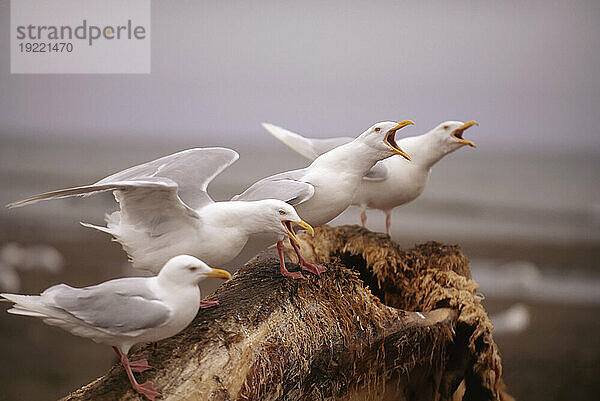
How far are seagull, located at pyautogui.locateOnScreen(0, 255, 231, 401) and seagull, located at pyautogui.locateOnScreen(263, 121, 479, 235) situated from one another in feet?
2.60

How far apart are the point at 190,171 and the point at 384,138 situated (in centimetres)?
48

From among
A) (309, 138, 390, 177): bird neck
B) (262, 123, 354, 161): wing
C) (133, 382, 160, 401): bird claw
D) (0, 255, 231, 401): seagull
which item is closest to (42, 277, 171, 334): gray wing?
(0, 255, 231, 401): seagull

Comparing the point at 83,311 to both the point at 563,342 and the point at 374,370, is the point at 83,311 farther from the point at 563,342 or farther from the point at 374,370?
the point at 563,342

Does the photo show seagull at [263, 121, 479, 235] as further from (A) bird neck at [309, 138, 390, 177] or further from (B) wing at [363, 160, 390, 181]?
(A) bird neck at [309, 138, 390, 177]

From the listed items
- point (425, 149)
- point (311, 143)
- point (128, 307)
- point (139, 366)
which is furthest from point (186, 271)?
point (425, 149)

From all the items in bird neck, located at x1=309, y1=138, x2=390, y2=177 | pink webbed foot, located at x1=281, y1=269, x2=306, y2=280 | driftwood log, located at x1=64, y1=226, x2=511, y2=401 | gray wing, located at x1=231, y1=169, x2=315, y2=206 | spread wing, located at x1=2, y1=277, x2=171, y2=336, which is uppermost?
bird neck, located at x1=309, y1=138, x2=390, y2=177

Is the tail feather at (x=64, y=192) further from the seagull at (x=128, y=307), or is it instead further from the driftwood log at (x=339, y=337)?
the driftwood log at (x=339, y=337)

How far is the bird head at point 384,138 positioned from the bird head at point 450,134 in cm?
34

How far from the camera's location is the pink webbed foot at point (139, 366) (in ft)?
4.03

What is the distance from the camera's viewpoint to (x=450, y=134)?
184 centimetres

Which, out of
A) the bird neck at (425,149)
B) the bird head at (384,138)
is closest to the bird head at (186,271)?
the bird head at (384,138)

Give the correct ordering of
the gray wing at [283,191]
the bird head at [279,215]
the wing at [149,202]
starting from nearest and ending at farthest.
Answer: the wing at [149,202] < the bird head at [279,215] < the gray wing at [283,191]

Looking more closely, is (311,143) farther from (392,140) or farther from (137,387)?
(137,387)

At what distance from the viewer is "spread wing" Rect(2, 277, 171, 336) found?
1.12 meters
